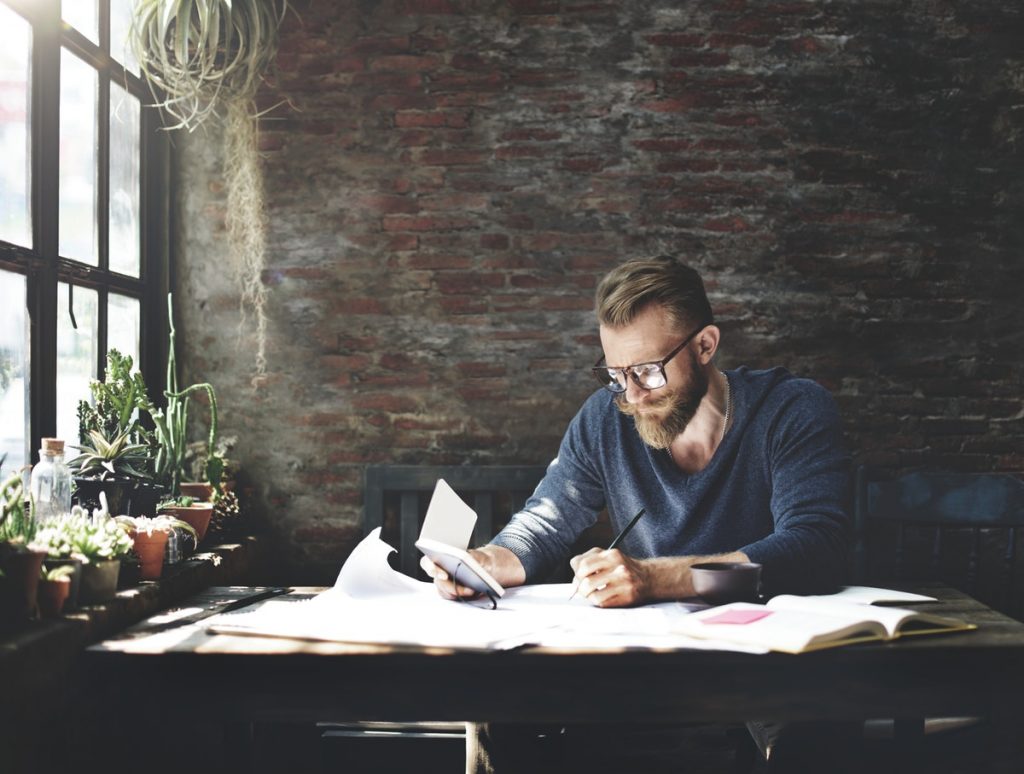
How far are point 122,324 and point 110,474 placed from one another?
813 mm

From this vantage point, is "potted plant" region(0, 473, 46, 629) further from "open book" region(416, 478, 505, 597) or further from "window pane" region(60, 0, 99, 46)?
"window pane" region(60, 0, 99, 46)

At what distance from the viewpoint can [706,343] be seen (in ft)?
7.44

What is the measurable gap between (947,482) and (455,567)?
1.48 m

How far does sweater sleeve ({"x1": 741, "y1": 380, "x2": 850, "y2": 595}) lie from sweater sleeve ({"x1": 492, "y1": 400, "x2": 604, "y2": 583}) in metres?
0.49

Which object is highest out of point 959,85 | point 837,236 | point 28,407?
point 959,85

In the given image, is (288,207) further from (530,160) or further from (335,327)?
(530,160)

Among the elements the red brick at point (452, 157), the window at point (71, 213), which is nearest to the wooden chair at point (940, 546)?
the red brick at point (452, 157)

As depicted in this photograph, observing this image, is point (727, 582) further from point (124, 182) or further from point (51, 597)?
point (124, 182)

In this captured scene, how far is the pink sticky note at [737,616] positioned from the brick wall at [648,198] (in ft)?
5.41

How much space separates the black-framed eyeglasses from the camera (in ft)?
7.09

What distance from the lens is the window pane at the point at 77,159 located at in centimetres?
242

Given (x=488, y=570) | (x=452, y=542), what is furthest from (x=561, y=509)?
(x=452, y=542)

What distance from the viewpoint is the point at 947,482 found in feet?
8.01

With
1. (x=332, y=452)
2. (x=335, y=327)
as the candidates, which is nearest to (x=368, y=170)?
(x=335, y=327)
